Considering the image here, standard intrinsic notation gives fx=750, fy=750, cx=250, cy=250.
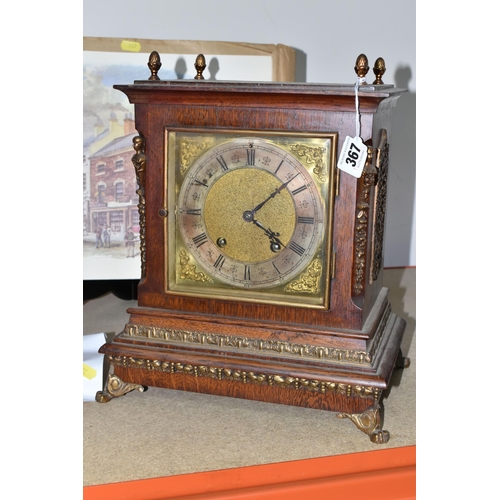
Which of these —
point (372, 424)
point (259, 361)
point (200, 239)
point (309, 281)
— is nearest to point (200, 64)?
point (200, 239)

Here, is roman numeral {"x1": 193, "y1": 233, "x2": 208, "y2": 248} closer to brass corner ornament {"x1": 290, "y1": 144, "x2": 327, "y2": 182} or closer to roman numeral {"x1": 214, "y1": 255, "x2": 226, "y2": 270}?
roman numeral {"x1": 214, "y1": 255, "x2": 226, "y2": 270}

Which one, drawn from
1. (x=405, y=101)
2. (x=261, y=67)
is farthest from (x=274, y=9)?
(x=405, y=101)

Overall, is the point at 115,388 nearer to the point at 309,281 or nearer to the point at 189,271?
the point at 189,271

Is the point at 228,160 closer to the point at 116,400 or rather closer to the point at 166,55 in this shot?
the point at 116,400

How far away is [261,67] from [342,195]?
86 cm

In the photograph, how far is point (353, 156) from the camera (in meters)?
Answer: 1.36

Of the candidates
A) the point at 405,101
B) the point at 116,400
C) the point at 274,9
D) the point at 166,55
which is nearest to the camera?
the point at 116,400

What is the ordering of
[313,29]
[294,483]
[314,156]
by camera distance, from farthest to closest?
[313,29] < [314,156] < [294,483]

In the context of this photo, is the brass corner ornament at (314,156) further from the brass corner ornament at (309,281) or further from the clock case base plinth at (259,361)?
the clock case base plinth at (259,361)

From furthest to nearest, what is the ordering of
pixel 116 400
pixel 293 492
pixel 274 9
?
pixel 274 9
pixel 116 400
pixel 293 492

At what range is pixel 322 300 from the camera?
1.44 metres

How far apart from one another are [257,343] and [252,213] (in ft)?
0.84

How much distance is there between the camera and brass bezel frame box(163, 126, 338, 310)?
1.39m

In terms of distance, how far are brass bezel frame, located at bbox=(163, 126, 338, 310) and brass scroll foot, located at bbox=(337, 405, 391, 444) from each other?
8.5 inches
